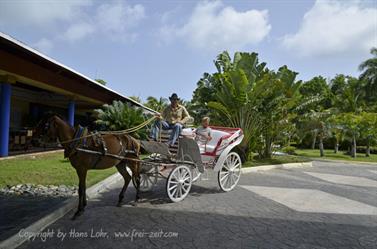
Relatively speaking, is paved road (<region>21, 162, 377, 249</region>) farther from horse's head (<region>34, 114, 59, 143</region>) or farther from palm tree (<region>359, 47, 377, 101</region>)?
palm tree (<region>359, 47, 377, 101</region>)

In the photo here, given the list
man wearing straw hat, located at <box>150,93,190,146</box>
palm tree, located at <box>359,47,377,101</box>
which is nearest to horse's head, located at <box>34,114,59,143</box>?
man wearing straw hat, located at <box>150,93,190,146</box>

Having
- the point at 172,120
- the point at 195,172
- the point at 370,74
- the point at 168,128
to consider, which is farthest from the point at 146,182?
the point at 370,74

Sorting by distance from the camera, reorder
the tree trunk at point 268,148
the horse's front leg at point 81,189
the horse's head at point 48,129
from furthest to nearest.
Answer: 1. the tree trunk at point 268,148
2. the horse's front leg at point 81,189
3. the horse's head at point 48,129

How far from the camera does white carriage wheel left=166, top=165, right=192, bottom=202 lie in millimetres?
6473

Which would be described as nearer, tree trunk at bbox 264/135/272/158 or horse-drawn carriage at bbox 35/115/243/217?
horse-drawn carriage at bbox 35/115/243/217

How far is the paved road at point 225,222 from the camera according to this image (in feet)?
14.4

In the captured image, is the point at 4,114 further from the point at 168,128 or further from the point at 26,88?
the point at 168,128

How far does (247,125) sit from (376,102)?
101ft

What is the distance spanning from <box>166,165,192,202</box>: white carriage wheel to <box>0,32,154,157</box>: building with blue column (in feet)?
9.22

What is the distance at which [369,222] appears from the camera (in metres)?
5.74

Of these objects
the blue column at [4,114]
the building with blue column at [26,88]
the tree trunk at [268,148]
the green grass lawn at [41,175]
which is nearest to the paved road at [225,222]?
the green grass lawn at [41,175]

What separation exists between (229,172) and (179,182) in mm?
1988

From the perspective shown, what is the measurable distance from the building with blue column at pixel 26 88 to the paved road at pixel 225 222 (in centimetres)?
199

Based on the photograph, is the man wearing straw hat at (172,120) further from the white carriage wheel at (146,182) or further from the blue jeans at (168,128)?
→ the white carriage wheel at (146,182)
